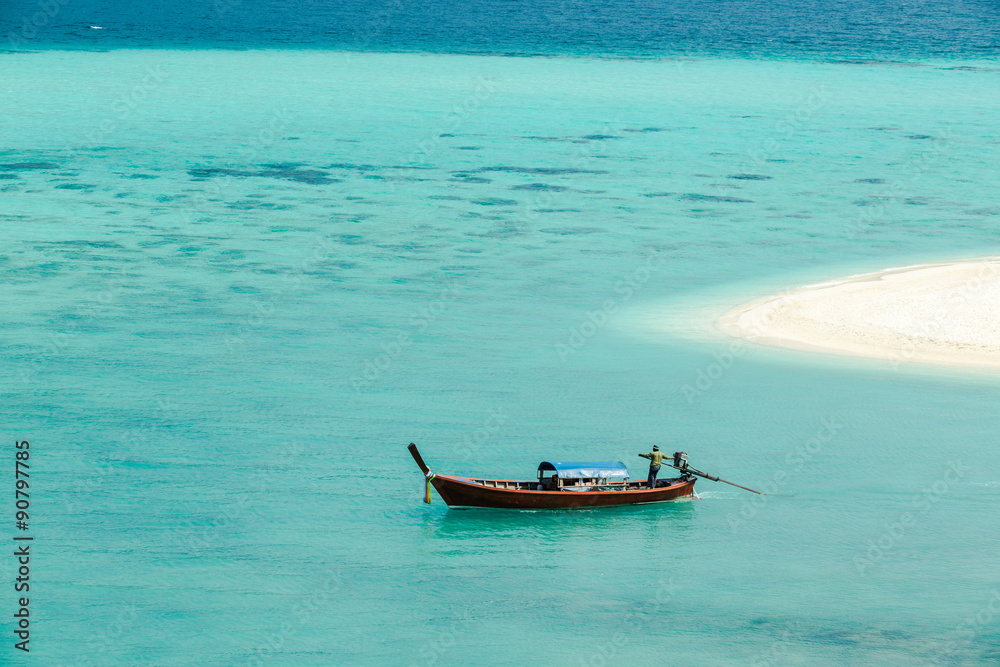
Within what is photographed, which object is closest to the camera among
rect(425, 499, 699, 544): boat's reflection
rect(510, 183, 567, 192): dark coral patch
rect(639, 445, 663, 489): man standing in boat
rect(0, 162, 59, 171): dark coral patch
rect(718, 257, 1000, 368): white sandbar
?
rect(425, 499, 699, 544): boat's reflection

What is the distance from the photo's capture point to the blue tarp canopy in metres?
23.4

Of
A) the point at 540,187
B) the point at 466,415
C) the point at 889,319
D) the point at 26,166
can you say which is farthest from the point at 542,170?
the point at 466,415

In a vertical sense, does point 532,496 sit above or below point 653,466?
below

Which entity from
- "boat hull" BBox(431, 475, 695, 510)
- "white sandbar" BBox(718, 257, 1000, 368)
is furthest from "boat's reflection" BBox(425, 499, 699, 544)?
"white sandbar" BBox(718, 257, 1000, 368)

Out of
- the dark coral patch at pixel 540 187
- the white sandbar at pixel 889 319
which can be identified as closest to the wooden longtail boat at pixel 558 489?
the white sandbar at pixel 889 319

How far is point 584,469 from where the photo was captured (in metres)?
23.6

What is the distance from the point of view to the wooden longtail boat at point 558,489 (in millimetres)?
23328

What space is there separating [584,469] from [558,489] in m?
0.70

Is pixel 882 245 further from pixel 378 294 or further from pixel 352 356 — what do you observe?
pixel 352 356

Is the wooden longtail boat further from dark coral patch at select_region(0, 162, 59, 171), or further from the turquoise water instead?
dark coral patch at select_region(0, 162, 59, 171)

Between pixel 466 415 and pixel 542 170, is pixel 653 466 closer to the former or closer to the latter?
pixel 466 415

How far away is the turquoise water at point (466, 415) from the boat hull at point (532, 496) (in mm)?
393

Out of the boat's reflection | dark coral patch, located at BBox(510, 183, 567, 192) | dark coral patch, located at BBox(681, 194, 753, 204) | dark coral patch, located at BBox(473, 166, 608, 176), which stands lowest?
the boat's reflection

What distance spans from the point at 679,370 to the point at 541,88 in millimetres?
79360
